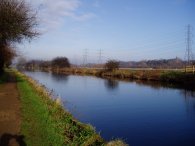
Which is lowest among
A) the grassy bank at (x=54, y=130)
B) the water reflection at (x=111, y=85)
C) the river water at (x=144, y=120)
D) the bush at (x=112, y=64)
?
the river water at (x=144, y=120)

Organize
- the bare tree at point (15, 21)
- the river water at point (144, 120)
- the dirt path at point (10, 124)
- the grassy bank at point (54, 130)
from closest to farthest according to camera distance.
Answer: the dirt path at point (10, 124) < the grassy bank at point (54, 130) < the river water at point (144, 120) < the bare tree at point (15, 21)

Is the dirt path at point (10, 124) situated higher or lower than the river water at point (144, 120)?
higher

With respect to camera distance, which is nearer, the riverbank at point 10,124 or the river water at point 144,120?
the riverbank at point 10,124

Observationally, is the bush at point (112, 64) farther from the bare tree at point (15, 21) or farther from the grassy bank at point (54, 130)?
the grassy bank at point (54, 130)

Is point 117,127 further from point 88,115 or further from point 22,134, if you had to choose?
point 22,134

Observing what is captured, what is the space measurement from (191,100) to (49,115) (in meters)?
15.6

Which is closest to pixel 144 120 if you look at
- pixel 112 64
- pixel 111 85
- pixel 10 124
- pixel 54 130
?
pixel 54 130

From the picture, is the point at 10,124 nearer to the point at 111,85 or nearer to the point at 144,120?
the point at 144,120

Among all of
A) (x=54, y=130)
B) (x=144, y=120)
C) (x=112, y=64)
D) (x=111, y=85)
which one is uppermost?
(x=112, y=64)

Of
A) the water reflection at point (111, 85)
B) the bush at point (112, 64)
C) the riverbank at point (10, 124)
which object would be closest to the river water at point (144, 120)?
the riverbank at point (10, 124)

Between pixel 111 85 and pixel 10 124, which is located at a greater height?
pixel 10 124

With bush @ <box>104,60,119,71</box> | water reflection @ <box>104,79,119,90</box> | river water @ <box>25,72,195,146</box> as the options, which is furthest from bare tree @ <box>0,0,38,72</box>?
bush @ <box>104,60,119,71</box>

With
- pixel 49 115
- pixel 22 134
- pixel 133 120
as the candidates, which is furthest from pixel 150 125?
pixel 22 134

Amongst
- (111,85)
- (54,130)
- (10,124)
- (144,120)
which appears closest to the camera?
(54,130)
